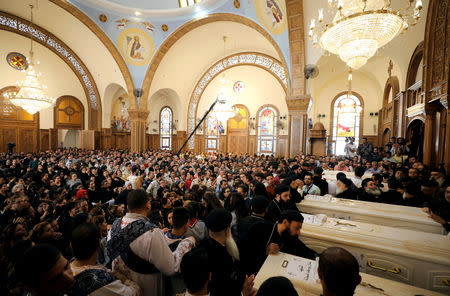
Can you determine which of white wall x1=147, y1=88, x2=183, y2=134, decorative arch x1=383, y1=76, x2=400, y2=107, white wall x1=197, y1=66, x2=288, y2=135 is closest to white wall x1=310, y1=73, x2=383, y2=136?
decorative arch x1=383, y1=76, x2=400, y2=107

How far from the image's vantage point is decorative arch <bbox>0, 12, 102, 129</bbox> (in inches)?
533

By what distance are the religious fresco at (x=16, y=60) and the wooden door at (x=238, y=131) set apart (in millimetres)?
15097

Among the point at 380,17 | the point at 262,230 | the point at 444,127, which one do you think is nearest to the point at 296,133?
the point at 444,127

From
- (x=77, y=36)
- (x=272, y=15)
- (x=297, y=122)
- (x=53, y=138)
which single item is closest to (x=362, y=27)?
(x=297, y=122)

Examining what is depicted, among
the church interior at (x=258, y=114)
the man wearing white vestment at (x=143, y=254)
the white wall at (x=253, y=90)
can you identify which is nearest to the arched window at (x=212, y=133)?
the church interior at (x=258, y=114)

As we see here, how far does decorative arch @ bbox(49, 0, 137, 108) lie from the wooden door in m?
7.70

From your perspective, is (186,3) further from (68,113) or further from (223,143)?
(68,113)

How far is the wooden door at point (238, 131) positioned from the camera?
1729 cm

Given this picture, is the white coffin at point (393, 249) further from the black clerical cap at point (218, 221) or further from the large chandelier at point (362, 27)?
the large chandelier at point (362, 27)

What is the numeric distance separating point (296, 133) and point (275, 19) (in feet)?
16.8

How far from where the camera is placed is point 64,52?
15.6m

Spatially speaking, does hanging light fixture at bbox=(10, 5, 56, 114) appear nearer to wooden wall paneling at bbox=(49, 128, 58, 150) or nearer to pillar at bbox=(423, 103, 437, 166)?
wooden wall paneling at bbox=(49, 128, 58, 150)

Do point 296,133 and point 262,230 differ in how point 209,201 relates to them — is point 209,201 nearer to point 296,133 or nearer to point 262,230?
point 262,230

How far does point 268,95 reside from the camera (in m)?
16.1
